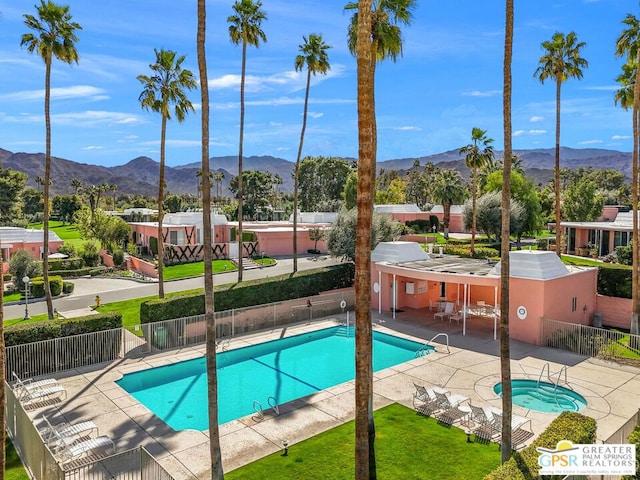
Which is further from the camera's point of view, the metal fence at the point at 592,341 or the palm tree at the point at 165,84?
the palm tree at the point at 165,84

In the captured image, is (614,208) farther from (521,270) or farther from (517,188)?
(521,270)

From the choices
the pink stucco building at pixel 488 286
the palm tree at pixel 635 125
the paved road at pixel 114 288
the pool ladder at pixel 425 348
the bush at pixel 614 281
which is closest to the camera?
the pool ladder at pixel 425 348

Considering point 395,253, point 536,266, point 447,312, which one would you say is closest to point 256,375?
point 447,312

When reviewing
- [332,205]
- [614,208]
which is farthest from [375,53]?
[332,205]

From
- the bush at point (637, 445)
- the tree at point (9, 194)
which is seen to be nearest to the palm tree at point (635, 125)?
the bush at point (637, 445)

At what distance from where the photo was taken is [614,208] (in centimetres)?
5644

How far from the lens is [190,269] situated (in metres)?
38.1

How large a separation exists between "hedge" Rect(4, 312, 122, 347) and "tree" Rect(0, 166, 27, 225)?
61587 millimetres

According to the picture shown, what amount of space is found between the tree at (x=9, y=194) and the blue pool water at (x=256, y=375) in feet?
211

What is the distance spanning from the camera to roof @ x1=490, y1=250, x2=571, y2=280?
67.2 ft

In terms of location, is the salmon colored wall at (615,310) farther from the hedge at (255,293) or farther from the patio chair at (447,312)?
the hedge at (255,293)

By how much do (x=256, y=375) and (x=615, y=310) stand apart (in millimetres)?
18842

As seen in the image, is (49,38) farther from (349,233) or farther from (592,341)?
(592,341)

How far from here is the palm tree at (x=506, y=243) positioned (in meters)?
9.65
